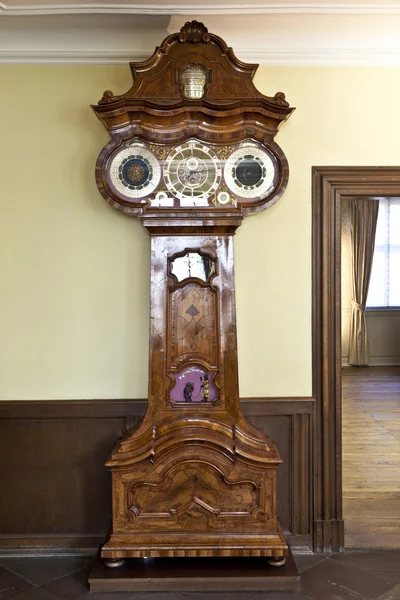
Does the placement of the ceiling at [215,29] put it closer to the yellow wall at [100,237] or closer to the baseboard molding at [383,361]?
the yellow wall at [100,237]

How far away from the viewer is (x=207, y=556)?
111 inches

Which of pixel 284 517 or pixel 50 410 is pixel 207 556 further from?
pixel 50 410

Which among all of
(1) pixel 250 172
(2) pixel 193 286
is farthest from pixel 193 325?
(1) pixel 250 172

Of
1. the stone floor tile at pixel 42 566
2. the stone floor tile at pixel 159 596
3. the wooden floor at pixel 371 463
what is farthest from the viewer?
the wooden floor at pixel 371 463

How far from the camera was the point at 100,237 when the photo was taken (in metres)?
3.16

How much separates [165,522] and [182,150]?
1.74 metres

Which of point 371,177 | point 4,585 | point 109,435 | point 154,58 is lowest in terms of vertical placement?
point 4,585

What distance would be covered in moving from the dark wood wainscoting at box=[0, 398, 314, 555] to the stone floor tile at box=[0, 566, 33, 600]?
0.24 m

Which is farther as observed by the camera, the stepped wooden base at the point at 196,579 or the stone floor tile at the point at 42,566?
the stone floor tile at the point at 42,566

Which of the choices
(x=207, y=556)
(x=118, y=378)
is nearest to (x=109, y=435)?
(x=118, y=378)

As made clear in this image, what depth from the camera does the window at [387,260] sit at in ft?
29.3

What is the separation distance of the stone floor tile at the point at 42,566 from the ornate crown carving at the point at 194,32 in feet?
8.38

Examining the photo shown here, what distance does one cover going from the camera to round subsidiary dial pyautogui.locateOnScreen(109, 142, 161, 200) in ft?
9.73

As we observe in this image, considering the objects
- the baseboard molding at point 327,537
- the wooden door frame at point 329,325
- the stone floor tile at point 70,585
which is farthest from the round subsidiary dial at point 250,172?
the stone floor tile at point 70,585
